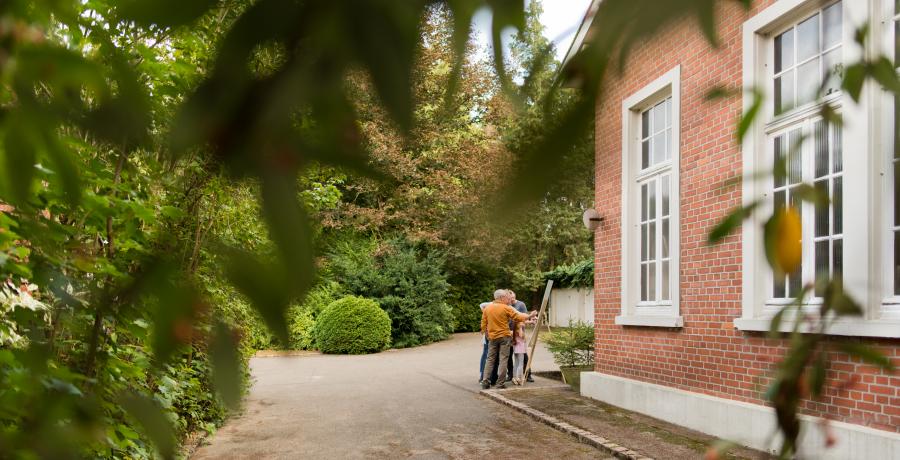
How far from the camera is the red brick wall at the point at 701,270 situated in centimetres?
59

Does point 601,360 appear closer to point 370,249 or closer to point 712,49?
point 712,49

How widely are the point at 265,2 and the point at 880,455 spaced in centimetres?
580

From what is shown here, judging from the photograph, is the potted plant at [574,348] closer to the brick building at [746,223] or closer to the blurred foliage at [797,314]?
the brick building at [746,223]

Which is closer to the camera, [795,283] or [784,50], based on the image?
[795,283]

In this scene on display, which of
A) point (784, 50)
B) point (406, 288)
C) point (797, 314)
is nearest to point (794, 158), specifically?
point (797, 314)

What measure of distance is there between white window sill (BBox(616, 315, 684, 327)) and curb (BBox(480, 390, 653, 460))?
1.47 metres

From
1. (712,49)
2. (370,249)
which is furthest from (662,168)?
(370,249)

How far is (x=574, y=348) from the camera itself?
38.8ft

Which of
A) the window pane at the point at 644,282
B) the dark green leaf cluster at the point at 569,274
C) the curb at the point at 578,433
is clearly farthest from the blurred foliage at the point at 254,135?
the dark green leaf cluster at the point at 569,274

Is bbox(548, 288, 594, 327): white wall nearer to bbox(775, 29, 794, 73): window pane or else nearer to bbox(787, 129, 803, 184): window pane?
bbox(775, 29, 794, 73): window pane

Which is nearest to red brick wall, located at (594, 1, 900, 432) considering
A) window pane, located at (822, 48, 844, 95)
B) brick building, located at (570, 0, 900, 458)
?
brick building, located at (570, 0, 900, 458)

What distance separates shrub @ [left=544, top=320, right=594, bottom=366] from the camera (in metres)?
11.7

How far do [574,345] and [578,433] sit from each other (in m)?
4.43

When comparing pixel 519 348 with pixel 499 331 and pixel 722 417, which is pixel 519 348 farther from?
pixel 722 417
